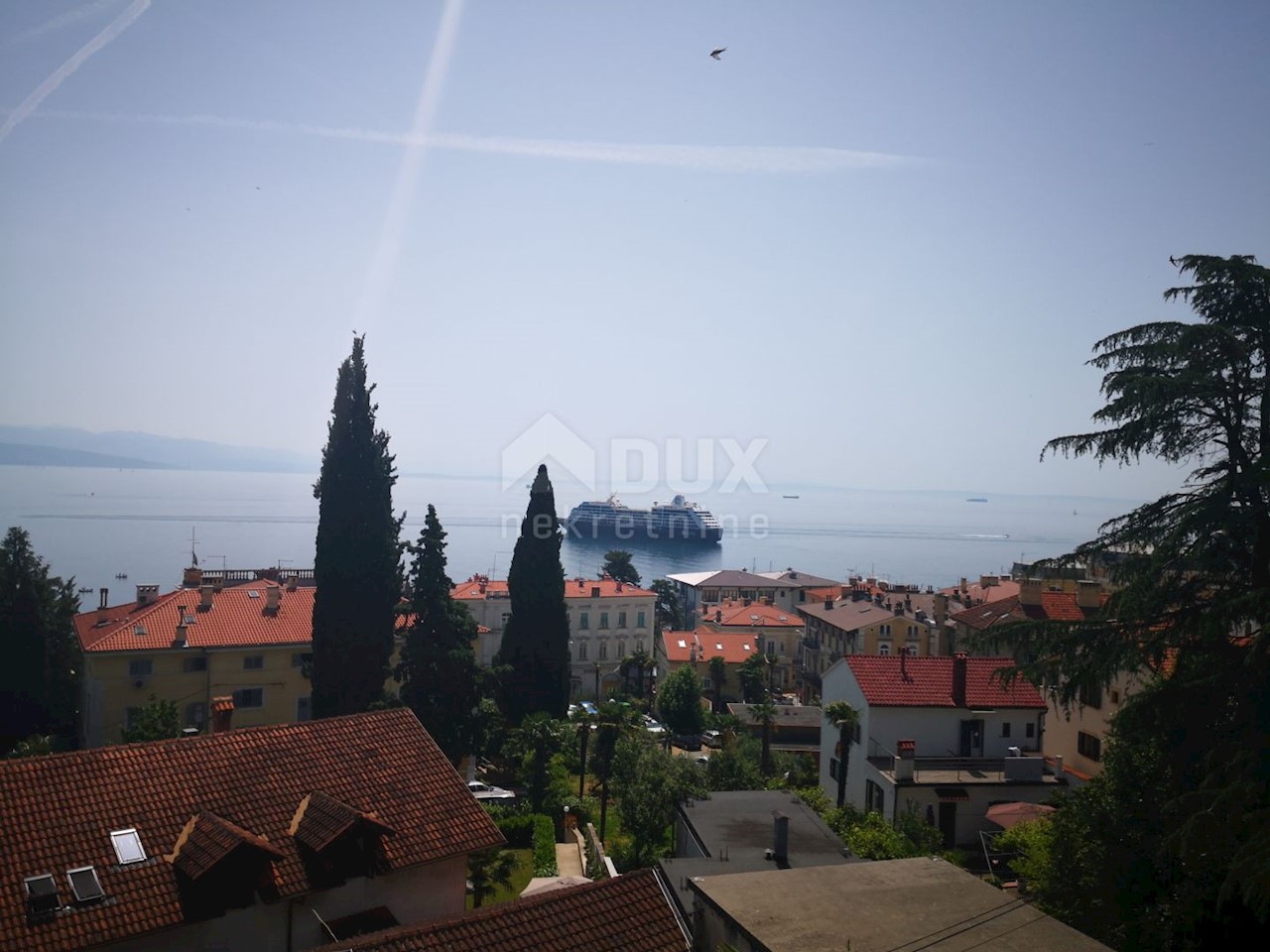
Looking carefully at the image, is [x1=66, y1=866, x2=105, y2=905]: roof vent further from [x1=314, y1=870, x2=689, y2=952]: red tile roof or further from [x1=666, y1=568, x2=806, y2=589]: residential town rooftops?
[x1=666, y1=568, x2=806, y2=589]: residential town rooftops

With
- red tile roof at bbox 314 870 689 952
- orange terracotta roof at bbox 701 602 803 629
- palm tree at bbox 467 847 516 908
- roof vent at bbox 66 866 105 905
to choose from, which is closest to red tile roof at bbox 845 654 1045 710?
palm tree at bbox 467 847 516 908

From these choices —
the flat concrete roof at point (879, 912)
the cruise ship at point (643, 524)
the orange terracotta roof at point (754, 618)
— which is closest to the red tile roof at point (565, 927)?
the flat concrete roof at point (879, 912)

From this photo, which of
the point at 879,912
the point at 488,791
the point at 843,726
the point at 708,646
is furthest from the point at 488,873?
the point at 708,646

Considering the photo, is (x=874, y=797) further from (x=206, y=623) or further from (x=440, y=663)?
(x=206, y=623)

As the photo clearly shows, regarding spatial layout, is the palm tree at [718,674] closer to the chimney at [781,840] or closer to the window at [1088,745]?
the window at [1088,745]

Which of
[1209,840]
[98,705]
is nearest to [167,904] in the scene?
[1209,840]
